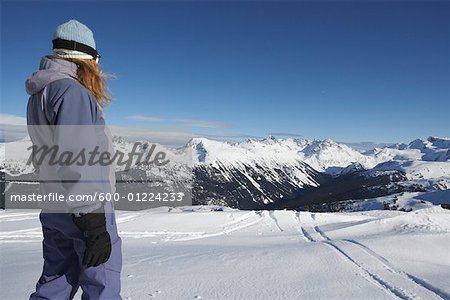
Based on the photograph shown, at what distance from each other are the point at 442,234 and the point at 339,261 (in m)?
5.76

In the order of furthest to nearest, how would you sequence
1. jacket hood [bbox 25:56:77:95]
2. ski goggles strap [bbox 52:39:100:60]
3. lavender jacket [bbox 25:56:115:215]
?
1. ski goggles strap [bbox 52:39:100:60]
2. jacket hood [bbox 25:56:77:95]
3. lavender jacket [bbox 25:56:115:215]

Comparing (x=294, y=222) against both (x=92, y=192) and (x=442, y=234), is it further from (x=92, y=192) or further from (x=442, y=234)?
(x=92, y=192)

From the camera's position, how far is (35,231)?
16281 mm

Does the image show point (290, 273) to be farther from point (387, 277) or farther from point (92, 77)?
point (92, 77)

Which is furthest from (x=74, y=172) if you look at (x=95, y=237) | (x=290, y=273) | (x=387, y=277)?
(x=387, y=277)

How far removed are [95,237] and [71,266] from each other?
0.76 metres

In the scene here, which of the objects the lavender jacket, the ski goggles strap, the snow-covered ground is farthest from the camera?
the snow-covered ground

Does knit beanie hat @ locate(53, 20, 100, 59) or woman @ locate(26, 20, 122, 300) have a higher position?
knit beanie hat @ locate(53, 20, 100, 59)

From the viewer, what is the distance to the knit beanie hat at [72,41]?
2.80 m

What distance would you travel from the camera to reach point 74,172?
241 centimetres

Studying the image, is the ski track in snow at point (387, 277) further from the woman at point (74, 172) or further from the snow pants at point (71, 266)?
the woman at point (74, 172)

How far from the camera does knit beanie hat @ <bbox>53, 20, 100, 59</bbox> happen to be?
2805 millimetres

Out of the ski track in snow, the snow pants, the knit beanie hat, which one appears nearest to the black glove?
the snow pants

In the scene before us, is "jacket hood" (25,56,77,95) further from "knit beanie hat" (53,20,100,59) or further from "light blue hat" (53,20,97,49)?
"light blue hat" (53,20,97,49)
